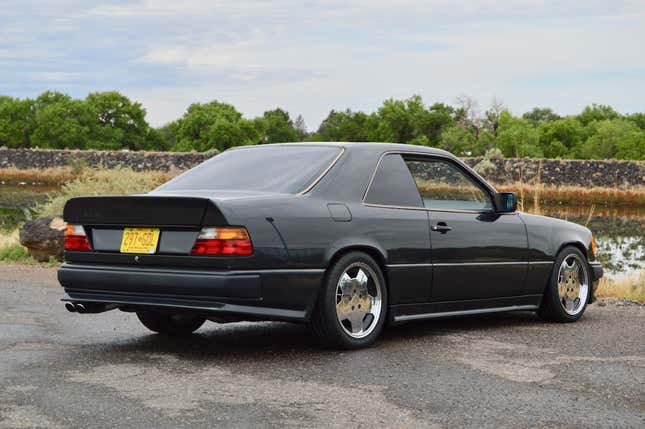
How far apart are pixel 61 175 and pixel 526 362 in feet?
171

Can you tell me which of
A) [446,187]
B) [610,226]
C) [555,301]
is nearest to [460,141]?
[610,226]

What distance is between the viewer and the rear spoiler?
6.51 metres

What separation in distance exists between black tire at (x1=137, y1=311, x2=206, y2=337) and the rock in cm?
744

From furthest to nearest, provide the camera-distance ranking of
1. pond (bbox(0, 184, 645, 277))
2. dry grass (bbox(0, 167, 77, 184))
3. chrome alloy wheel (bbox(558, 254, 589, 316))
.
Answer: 1. dry grass (bbox(0, 167, 77, 184))
2. pond (bbox(0, 184, 645, 277))
3. chrome alloy wheel (bbox(558, 254, 589, 316))

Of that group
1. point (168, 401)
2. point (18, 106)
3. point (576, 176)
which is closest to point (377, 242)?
point (168, 401)

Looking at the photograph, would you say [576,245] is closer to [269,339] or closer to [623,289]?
[269,339]

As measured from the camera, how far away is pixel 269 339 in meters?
7.82

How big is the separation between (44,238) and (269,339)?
26.7 feet

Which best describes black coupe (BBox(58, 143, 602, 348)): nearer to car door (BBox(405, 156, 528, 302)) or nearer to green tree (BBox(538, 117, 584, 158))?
car door (BBox(405, 156, 528, 302))

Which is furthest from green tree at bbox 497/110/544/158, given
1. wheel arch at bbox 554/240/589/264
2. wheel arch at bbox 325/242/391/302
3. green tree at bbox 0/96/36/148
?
A: wheel arch at bbox 325/242/391/302

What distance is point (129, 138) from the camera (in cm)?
11062

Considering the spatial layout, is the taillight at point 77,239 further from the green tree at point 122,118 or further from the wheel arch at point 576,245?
the green tree at point 122,118

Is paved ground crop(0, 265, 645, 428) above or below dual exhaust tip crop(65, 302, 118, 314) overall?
below

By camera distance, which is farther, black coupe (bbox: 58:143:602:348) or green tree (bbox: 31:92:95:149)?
green tree (bbox: 31:92:95:149)
